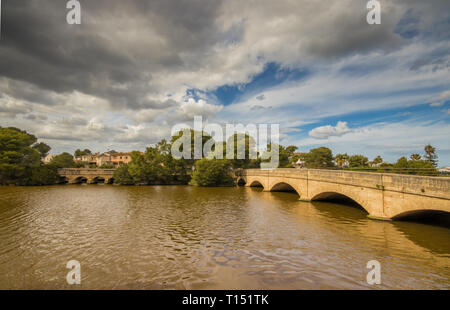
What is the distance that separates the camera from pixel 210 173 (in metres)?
43.8

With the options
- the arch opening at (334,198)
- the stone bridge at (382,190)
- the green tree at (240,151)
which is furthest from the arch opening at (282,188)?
the green tree at (240,151)

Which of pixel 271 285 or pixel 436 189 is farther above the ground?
pixel 436 189

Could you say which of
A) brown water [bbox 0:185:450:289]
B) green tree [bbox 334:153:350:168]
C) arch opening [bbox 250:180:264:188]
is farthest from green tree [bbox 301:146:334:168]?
brown water [bbox 0:185:450:289]

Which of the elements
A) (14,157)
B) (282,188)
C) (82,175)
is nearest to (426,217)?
(282,188)

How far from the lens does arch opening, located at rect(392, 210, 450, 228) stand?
14.0 metres

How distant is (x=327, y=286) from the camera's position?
6641mm

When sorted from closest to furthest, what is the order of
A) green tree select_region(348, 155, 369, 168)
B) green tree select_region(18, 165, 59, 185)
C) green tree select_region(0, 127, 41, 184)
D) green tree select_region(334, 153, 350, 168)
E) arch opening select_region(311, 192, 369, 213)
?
arch opening select_region(311, 192, 369, 213)
green tree select_region(0, 127, 41, 184)
green tree select_region(18, 165, 59, 185)
green tree select_region(348, 155, 369, 168)
green tree select_region(334, 153, 350, 168)

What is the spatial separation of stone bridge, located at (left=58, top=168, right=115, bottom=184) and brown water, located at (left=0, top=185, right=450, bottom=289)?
37.8 m

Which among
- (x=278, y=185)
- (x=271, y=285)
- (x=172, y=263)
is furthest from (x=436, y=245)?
(x=278, y=185)

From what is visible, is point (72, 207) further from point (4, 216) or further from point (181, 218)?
point (181, 218)

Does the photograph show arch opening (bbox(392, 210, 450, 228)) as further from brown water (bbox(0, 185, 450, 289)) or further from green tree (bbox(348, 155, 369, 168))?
green tree (bbox(348, 155, 369, 168))

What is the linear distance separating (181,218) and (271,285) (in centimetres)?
1107

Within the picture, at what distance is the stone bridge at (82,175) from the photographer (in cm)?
5000

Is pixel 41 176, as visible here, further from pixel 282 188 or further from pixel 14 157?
pixel 282 188
